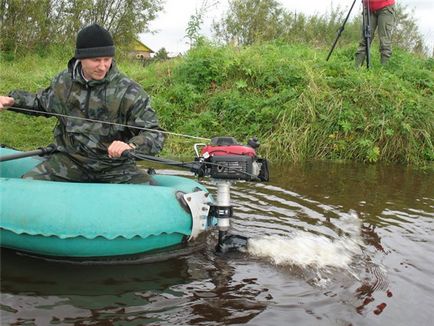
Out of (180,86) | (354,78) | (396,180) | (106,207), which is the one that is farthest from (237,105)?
(106,207)

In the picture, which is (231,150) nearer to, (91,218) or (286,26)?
(91,218)

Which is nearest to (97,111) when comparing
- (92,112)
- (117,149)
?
(92,112)

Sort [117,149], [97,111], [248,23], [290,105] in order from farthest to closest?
1. [248,23]
2. [290,105]
3. [97,111]
4. [117,149]

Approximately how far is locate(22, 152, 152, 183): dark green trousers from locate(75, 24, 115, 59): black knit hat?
0.81m

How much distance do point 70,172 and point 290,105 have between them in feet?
16.3

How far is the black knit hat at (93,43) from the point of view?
12.4 feet

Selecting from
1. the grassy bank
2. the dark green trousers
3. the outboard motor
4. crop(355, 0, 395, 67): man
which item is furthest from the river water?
crop(355, 0, 395, 67): man

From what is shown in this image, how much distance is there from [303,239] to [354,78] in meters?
5.10

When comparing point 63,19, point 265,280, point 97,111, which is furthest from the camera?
point 63,19

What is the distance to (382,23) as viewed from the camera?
31.7 ft

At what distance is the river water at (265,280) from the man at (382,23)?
17.2 feet

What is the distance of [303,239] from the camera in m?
4.46

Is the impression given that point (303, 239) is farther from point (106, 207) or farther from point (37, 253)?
point (37, 253)

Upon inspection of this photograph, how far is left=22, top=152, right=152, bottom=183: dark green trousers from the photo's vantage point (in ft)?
13.6
